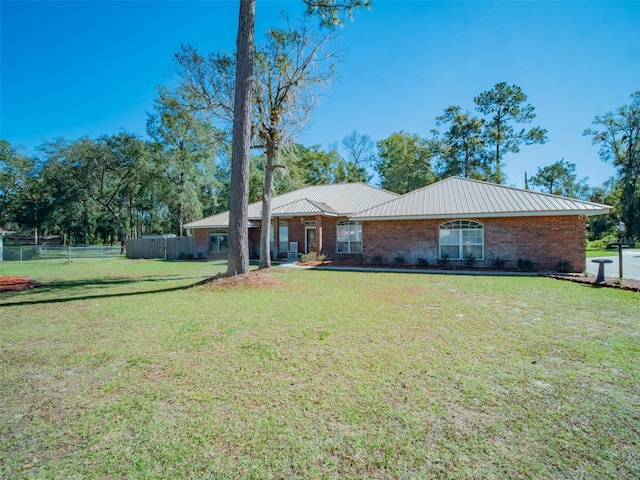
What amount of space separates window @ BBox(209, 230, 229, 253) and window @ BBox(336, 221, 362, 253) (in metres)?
9.06

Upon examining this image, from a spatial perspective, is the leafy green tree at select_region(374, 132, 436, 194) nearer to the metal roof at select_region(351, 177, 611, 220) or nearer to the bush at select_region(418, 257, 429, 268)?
the metal roof at select_region(351, 177, 611, 220)

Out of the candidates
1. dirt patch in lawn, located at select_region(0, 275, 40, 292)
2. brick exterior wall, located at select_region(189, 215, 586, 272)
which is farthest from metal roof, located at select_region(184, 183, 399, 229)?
dirt patch in lawn, located at select_region(0, 275, 40, 292)

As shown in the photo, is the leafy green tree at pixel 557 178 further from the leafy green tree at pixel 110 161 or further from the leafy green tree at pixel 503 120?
the leafy green tree at pixel 110 161

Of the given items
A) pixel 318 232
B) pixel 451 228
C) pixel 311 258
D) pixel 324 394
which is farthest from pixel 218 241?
pixel 324 394

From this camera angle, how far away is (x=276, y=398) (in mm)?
3141

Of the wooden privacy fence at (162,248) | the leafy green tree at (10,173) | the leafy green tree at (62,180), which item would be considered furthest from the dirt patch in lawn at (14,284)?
the leafy green tree at (10,173)

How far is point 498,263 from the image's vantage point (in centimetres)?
1410

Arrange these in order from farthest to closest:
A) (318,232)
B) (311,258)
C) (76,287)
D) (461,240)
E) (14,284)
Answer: (318,232) → (311,258) → (461,240) → (14,284) → (76,287)

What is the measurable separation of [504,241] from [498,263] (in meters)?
1.03

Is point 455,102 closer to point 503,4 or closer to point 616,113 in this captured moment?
point 616,113

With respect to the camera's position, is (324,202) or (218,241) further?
(218,241)

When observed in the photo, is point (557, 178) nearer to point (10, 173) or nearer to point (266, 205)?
point (266, 205)

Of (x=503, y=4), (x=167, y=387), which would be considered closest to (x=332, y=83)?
(x=503, y=4)

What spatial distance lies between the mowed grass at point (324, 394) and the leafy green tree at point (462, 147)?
3006 centimetres
